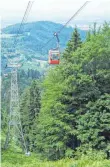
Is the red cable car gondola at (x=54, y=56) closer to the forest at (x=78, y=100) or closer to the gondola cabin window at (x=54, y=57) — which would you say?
the gondola cabin window at (x=54, y=57)

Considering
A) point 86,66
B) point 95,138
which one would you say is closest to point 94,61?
point 86,66

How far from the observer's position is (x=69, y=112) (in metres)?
34.3

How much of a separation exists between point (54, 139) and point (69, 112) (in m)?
2.58

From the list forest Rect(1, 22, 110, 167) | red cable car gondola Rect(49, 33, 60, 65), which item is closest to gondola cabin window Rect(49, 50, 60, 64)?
red cable car gondola Rect(49, 33, 60, 65)

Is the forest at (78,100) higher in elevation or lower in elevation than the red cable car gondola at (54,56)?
lower

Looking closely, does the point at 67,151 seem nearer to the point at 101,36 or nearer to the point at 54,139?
the point at 54,139

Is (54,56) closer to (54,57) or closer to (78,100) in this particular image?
(54,57)

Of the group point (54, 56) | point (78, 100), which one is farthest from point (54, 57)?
point (78, 100)

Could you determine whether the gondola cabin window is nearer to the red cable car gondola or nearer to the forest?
the red cable car gondola

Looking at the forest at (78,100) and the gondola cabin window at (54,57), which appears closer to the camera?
the forest at (78,100)

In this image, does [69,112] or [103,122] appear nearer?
[103,122]

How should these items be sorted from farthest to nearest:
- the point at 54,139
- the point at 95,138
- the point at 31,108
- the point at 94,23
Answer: the point at 31,108 < the point at 94,23 < the point at 54,139 < the point at 95,138

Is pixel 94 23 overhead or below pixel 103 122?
overhead

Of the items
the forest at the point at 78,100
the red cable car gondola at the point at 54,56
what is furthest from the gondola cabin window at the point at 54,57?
the forest at the point at 78,100
